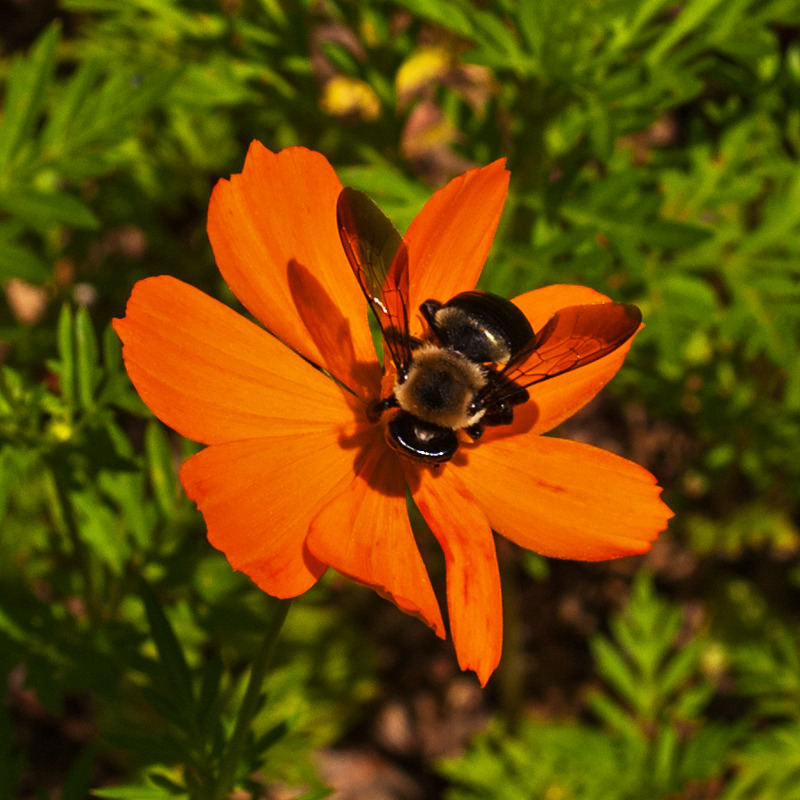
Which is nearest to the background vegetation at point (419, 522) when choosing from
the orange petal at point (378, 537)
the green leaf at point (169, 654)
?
the green leaf at point (169, 654)

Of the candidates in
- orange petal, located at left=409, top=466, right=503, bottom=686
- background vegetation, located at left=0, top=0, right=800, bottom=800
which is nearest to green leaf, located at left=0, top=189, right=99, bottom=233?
background vegetation, located at left=0, top=0, right=800, bottom=800

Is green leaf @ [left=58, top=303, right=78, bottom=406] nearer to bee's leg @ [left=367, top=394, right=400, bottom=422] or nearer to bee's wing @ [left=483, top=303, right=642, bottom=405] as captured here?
bee's leg @ [left=367, top=394, right=400, bottom=422]

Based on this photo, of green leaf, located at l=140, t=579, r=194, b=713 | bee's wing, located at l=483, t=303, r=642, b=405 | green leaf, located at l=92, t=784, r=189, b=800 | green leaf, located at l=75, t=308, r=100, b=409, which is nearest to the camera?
bee's wing, located at l=483, t=303, r=642, b=405

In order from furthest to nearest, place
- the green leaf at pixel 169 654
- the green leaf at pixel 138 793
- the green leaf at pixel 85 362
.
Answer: the green leaf at pixel 85 362, the green leaf at pixel 169 654, the green leaf at pixel 138 793

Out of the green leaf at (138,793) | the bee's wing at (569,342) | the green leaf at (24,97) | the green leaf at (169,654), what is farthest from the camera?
the green leaf at (24,97)

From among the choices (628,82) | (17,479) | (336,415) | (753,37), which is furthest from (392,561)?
(753,37)

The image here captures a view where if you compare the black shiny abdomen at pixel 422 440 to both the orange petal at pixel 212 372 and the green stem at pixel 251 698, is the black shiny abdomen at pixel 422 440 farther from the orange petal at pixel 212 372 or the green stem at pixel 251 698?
the green stem at pixel 251 698
